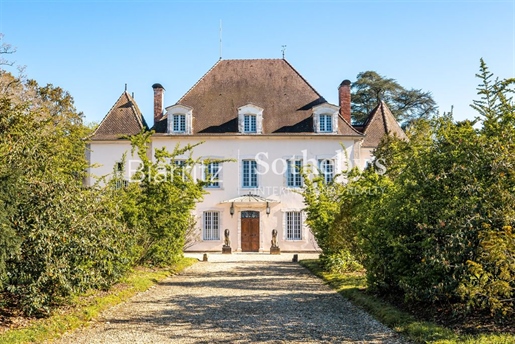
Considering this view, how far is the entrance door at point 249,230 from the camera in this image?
87.9 feet

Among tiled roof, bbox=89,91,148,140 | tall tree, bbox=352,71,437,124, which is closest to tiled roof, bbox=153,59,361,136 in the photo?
tiled roof, bbox=89,91,148,140

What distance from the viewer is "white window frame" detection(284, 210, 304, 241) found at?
26.8 metres

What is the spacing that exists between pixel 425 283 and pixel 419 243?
599 millimetres

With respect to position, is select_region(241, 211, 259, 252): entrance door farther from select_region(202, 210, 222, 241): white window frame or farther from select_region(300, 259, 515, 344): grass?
select_region(300, 259, 515, 344): grass

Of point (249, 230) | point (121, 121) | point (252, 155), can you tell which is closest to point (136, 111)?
point (121, 121)

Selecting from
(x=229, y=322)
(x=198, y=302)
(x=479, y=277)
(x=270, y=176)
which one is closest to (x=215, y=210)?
(x=270, y=176)

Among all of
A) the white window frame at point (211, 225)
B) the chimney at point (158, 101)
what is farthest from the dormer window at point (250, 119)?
the chimney at point (158, 101)

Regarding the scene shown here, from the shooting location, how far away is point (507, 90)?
7.99 metres

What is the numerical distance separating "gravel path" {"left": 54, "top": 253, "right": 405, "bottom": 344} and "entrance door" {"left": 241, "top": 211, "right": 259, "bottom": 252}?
13.8 m

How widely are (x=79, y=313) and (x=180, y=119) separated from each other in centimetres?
1941

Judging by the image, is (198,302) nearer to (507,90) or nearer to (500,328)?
(500,328)

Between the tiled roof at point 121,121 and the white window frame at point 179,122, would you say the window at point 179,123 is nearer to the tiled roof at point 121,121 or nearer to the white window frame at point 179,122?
the white window frame at point 179,122

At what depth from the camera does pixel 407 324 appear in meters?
7.11

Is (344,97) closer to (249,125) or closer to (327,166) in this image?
(327,166)
